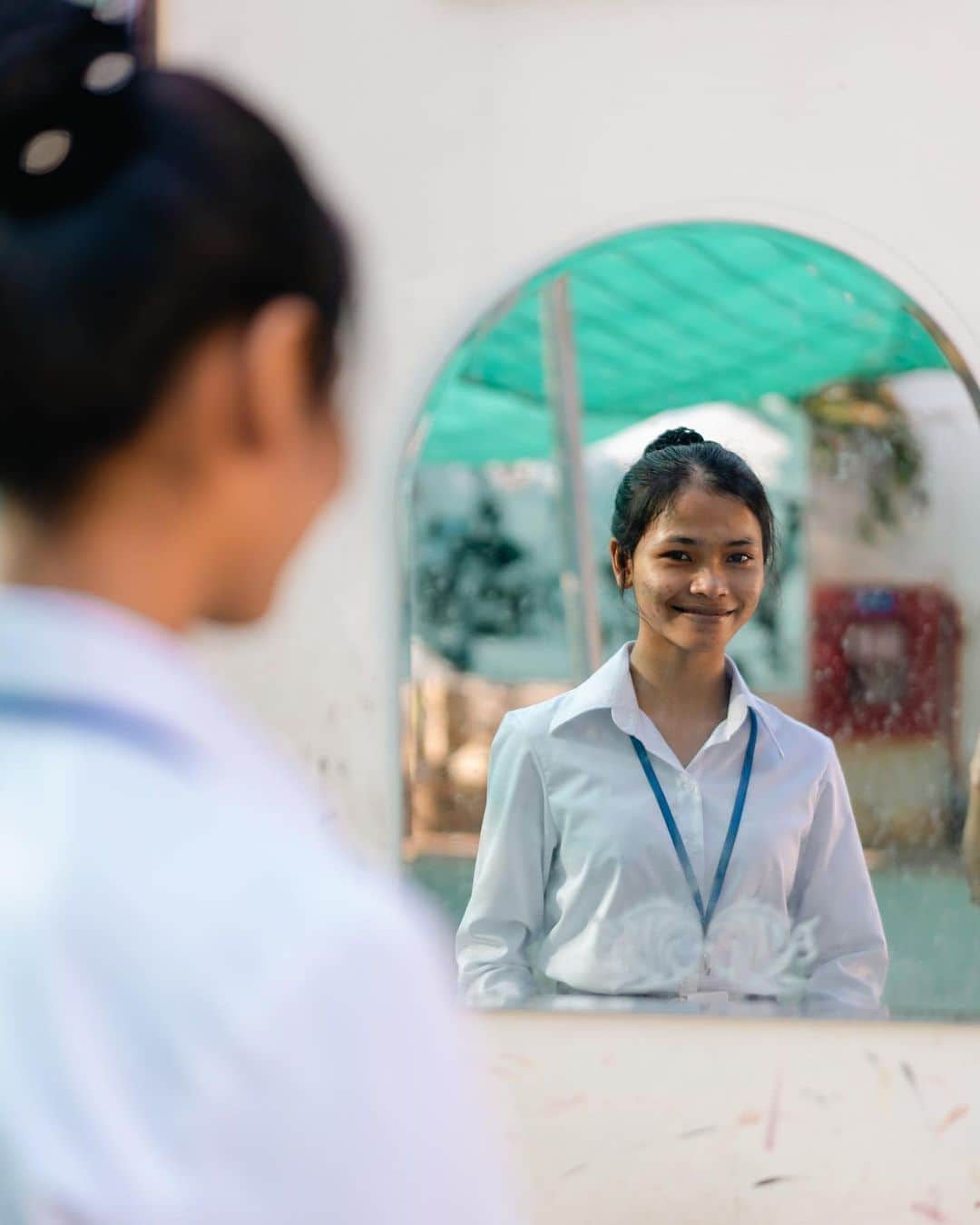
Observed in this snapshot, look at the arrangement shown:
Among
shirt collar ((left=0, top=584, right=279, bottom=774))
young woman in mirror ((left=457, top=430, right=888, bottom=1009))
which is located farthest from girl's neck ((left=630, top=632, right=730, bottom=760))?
shirt collar ((left=0, top=584, right=279, bottom=774))

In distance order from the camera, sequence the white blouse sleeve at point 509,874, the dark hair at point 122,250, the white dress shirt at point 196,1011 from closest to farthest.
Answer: the white dress shirt at point 196,1011
the dark hair at point 122,250
the white blouse sleeve at point 509,874

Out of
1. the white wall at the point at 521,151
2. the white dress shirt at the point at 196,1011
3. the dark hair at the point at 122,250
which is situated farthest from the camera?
the white wall at the point at 521,151

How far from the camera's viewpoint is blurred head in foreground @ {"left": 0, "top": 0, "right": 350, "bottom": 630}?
0.70 metres

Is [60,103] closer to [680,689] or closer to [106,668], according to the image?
[106,668]

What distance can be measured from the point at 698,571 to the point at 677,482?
0.15 meters

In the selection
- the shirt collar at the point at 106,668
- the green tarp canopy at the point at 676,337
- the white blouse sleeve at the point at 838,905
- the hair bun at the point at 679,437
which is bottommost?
the white blouse sleeve at the point at 838,905

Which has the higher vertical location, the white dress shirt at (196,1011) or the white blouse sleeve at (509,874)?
the white dress shirt at (196,1011)

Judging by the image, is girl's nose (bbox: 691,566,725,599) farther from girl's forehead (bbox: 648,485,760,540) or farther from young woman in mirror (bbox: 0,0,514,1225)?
young woman in mirror (bbox: 0,0,514,1225)

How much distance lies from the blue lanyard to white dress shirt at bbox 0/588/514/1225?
2029 millimetres

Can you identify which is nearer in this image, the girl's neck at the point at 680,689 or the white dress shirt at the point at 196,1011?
the white dress shirt at the point at 196,1011

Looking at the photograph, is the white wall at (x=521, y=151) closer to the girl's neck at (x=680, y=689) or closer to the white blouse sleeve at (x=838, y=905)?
the girl's neck at (x=680, y=689)

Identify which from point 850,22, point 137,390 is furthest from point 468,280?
point 137,390

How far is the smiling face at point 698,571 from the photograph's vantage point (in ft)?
8.57

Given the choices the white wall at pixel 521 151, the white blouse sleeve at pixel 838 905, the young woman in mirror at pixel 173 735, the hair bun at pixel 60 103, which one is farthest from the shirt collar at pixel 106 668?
the white blouse sleeve at pixel 838 905
